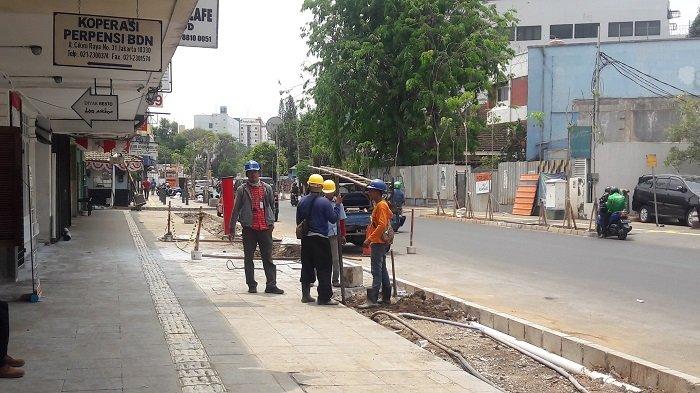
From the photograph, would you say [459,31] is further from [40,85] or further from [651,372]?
[651,372]

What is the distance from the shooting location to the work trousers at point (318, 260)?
9.85 m

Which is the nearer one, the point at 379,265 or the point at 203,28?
the point at 379,265

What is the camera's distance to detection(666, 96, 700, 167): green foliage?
28.5 metres

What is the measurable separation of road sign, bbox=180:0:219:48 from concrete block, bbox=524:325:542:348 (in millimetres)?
7012

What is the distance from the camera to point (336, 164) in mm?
47719

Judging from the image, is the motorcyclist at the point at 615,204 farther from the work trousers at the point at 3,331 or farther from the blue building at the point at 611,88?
the work trousers at the point at 3,331

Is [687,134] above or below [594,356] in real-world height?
above

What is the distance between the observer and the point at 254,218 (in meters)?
10.5

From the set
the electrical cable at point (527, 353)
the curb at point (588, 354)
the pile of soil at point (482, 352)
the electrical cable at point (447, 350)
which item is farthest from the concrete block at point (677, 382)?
the electrical cable at point (447, 350)

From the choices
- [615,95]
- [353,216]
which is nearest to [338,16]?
[615,95]

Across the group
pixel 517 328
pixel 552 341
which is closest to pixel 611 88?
pixel 517 328

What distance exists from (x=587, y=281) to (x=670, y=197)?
585 inches

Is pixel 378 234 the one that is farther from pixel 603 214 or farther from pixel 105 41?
pixel 603 214

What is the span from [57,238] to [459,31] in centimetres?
2626
